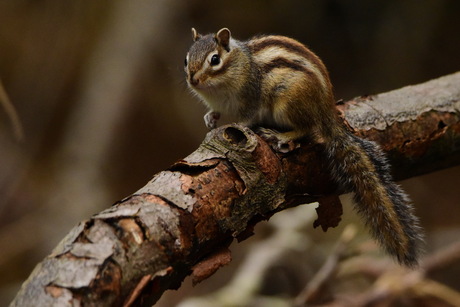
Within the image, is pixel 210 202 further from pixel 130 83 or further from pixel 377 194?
pixel 130 83

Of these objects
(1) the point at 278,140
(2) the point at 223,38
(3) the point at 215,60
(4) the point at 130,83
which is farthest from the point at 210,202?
(4) the point at 130,83

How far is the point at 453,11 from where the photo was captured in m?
6.08

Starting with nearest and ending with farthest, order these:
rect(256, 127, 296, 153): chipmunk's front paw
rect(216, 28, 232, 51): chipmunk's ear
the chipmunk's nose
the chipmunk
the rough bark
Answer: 1. the rough bark
2. rect(256, 127, 296, 153): chipmunk's front paw
3. the chipmunk
4. the chipmunk's nose
5. rect(216, 28, 232, 51): chipmunk's ear

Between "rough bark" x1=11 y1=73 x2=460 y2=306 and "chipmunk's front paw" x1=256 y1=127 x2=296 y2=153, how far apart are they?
0.03 m

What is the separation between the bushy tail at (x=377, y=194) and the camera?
7.29ft

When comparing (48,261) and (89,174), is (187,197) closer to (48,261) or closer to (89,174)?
(48,261)

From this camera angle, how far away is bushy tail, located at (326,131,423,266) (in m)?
2.22

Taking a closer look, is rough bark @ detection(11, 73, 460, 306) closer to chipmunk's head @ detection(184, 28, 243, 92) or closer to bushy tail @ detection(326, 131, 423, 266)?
bushy tail @ detection(326, 131, 423, 266)

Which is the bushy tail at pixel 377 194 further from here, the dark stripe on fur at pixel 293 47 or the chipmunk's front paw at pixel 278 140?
the dark stripe on fur at pixel 293 47

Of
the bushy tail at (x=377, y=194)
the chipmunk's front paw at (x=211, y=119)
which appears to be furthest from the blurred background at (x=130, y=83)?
the bushy tail at (x=377, y=194)

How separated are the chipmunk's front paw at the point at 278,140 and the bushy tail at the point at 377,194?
196 mm

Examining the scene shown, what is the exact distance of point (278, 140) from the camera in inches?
89.8

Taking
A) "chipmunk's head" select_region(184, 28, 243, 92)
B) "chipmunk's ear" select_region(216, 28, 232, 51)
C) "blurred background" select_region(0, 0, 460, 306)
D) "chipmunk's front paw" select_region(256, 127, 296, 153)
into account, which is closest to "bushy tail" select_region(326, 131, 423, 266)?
"chipmunk's front paw" select_region(256, 127, 296, 153)

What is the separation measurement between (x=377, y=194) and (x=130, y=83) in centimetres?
352
